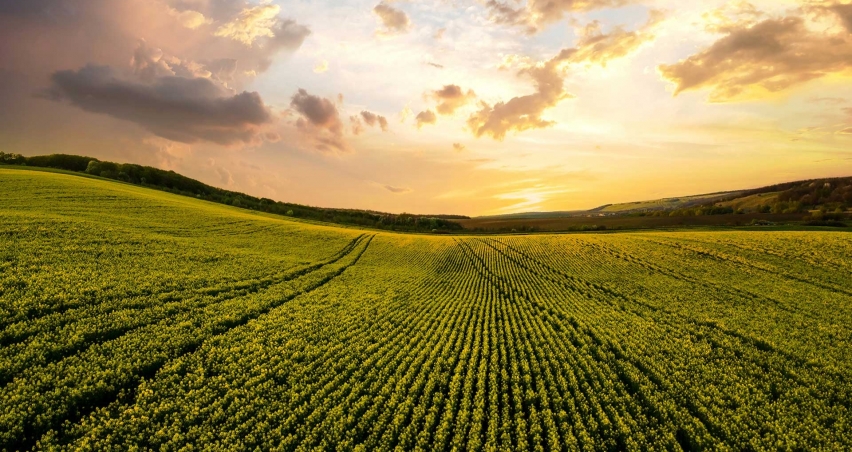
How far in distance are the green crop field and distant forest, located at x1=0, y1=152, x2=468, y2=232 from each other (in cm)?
7750

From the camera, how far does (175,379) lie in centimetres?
1446

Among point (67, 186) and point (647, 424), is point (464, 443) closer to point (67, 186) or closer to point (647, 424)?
point (647, 424)

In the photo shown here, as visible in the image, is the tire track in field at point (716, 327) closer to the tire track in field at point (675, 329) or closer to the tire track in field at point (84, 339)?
the tire track in field at point (675, 329)

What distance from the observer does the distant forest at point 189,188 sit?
10225 cm

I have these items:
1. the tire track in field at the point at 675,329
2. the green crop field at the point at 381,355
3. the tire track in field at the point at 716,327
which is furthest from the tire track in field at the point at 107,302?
the tire track in field at the point at 716,327

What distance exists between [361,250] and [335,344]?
36.1 metres

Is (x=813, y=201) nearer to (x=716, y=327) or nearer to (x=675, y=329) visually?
(x=716, y=327)

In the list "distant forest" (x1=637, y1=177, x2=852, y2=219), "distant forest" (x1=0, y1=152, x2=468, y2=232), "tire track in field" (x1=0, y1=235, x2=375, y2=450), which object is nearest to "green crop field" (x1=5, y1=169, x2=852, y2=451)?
"tire track in field" (x1=0, y1=235, x2=375, y2=450)

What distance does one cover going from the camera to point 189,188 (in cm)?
13175

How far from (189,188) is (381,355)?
147665 millimetres

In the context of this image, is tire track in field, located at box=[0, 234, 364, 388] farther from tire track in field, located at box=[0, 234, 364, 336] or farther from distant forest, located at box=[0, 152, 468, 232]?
distant forest, located at box=[0, 152, 468, 232]

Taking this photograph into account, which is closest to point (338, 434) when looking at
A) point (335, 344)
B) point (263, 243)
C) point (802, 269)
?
point (335, 344)

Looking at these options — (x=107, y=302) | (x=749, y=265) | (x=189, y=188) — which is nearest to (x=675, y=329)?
(x=749, y=265)

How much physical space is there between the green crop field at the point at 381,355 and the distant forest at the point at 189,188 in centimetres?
7750
